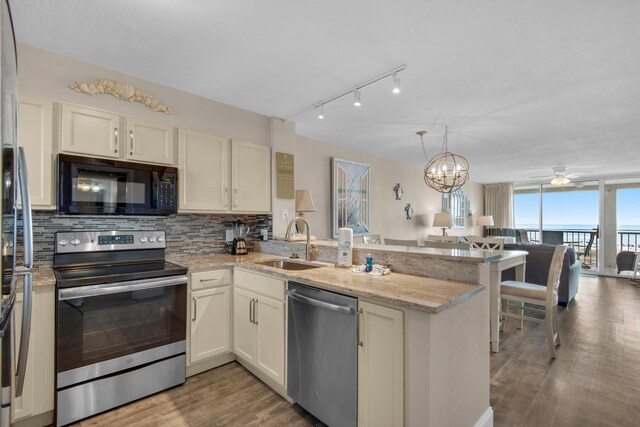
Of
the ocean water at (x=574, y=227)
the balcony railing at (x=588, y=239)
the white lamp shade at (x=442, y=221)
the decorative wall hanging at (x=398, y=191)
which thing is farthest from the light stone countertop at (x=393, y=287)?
the ocean water at (x=574, y=227)

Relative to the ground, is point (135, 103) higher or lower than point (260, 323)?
higher

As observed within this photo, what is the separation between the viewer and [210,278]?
2404mm

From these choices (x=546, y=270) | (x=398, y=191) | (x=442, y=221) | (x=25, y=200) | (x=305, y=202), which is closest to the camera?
(x=25, y=200)

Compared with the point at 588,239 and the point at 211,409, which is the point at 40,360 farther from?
the point at 588,239

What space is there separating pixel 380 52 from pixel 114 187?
211 centimetres

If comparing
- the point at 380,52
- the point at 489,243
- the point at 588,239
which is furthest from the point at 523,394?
the point at 588,239

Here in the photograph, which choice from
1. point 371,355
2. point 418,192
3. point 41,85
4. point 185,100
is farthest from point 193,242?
point 418,192

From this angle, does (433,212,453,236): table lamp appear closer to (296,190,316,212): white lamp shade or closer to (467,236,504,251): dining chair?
(467,236,504,251): dining chair

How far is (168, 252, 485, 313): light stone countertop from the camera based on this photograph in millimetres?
1348

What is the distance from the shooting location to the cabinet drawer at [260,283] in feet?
6.70

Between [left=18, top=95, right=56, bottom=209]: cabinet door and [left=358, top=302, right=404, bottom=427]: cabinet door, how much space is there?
6.97 ft

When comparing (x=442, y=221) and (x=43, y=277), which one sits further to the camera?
(x=442, y=221)

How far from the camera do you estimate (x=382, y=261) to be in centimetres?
214

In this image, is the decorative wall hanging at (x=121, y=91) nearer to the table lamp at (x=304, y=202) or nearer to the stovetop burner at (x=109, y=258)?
the stovetop burner at (x=109, y=258)
